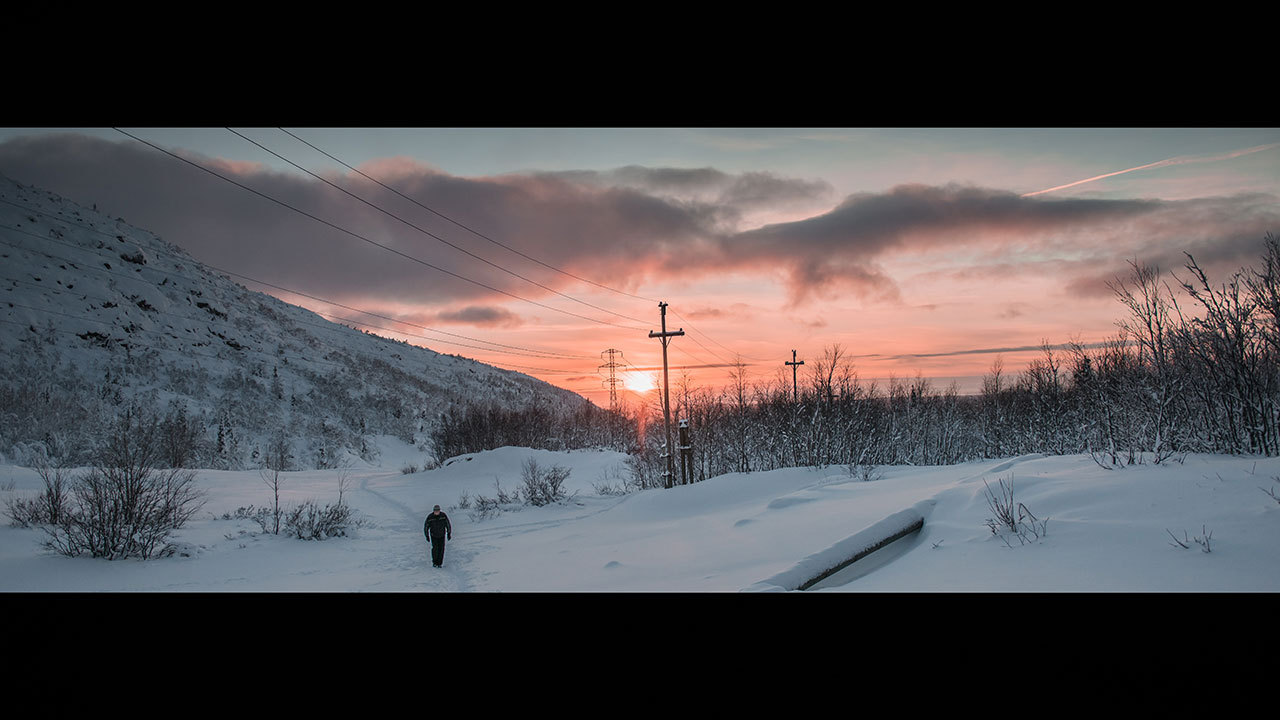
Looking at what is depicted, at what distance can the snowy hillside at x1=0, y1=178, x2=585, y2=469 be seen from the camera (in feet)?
111

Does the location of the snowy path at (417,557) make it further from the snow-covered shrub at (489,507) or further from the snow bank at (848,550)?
the snow bank at (848,550)

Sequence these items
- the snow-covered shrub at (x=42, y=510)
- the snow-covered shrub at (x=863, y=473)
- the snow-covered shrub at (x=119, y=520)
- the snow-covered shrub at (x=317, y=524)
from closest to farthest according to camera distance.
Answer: the snow-covered shrub at (x=119, y=520), the snow-covered shrub at (x=42, y=510), the snow-covered shrub at (x=317, y=524), the snow-covered shrub at (x=863, y=473)

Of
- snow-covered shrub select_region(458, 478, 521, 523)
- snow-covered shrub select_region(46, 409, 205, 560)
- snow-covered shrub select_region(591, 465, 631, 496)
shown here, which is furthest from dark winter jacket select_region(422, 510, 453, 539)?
snow-covered shrub select_region(591, 465, 631, 496)

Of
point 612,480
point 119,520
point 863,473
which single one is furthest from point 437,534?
point 612,480

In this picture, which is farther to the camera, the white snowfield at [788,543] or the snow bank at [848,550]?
the snow bank at [848,550]

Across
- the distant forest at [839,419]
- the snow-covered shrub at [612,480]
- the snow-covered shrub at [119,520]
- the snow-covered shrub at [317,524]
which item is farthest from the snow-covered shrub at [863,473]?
the snow-covered shrub at [119,520]

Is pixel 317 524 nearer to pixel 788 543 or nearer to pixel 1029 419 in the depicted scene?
pixel 788 543

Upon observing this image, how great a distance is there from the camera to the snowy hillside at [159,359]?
3378 centimetres

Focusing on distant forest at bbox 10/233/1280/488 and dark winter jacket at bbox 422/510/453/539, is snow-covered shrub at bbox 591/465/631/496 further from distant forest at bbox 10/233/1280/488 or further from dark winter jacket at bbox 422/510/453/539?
dark winter jacket at bbox 422/510/453/539

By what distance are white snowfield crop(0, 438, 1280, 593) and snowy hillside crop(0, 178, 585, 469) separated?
812 inches

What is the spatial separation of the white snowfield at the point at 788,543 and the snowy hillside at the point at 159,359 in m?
20.6

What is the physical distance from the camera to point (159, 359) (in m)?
44.6
